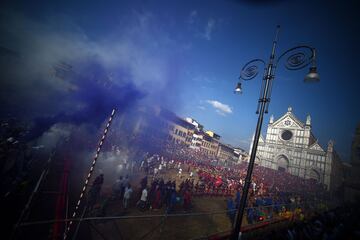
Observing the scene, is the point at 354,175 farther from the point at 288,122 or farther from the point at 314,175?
the point at 288,122

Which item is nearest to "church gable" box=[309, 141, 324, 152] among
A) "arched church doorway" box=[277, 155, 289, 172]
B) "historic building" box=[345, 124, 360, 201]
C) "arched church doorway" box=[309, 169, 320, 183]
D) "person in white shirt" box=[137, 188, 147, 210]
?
"arched church doorway" box=[309, 169, 320, 183]

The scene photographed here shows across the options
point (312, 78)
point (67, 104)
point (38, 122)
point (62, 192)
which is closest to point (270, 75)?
point (312, 78)

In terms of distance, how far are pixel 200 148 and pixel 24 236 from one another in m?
51.9

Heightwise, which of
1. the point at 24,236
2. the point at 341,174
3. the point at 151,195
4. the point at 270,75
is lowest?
the point at 24,236

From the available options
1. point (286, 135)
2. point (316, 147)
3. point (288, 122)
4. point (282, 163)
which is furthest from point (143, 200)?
point (288, 122)

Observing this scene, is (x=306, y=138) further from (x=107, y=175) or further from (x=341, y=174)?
(x=107, y=175)

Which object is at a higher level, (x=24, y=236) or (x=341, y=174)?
(x=341, y=174)

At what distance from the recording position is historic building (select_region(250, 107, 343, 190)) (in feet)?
127

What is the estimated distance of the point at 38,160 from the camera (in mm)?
12242

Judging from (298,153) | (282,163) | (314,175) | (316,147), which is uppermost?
(316,147)

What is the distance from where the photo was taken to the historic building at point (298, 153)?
38797 mm

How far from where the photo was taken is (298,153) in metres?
43.3

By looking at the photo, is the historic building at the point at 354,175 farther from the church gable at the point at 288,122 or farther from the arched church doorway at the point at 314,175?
the church gable at the point at 288,122

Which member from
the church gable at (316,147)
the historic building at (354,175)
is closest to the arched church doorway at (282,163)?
the church gable at (316,147)
